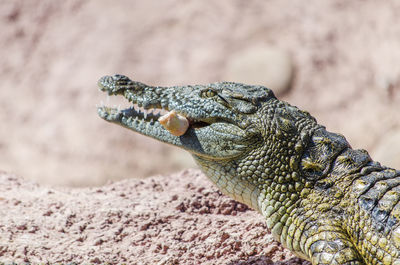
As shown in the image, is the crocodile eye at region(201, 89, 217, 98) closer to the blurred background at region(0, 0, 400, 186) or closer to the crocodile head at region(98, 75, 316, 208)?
the crocodile head at region(98, 75, 316, 208)

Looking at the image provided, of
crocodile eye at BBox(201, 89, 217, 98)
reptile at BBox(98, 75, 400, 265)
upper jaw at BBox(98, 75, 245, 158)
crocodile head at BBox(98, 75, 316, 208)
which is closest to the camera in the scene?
reptile at BBox(98, 75, 400, 265)

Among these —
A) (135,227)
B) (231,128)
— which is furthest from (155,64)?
(231,128)

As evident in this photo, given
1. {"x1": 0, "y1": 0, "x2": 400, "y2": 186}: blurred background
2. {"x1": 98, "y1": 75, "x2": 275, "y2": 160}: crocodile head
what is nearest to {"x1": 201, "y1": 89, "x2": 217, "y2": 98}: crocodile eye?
{"x1": 98, "y1": 75, "x2": 275, "y2": 160}: crocodile head

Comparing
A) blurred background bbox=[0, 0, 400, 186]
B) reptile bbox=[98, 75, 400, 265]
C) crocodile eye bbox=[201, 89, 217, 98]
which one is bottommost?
reptile bbox=[98, 75, 400, 265]

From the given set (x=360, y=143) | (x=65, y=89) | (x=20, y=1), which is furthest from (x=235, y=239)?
(x=20, y=1)

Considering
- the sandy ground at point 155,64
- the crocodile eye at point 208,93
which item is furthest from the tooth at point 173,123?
the sandy ground at point 155,64

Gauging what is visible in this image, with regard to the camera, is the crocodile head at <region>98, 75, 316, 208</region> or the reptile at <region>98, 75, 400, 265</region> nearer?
the reptile at <region>98, 75, 400, 265</region>
